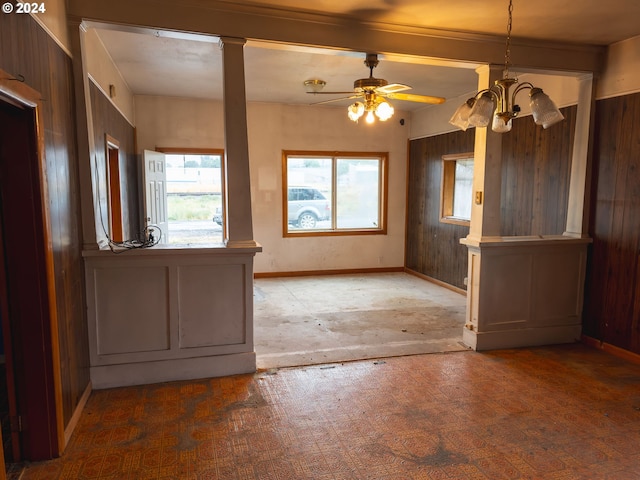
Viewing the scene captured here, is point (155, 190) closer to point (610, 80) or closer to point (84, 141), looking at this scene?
point (84, 141)

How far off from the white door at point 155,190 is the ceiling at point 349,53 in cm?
93

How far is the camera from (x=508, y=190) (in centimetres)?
507

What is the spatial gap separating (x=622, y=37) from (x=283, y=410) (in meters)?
A: 3.92

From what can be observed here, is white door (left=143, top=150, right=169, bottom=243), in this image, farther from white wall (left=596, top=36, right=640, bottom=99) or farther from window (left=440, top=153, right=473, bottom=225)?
white wall (left=596, top=36, right=640, bottom=99)

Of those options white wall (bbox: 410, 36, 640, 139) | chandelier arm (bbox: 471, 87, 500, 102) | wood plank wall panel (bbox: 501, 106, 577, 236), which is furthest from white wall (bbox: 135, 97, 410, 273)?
chandelier arm (bbox: 471, 87, 500, 102)

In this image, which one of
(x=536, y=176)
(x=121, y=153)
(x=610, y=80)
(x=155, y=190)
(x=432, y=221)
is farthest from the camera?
(x=432, y=221)

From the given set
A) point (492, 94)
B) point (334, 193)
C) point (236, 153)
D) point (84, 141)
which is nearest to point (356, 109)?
point (236, 153)

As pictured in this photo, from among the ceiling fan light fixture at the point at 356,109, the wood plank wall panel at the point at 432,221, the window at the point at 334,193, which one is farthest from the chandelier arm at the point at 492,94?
the window at the point at 334,193

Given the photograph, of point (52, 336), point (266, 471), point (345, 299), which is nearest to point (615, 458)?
point (266, 471)

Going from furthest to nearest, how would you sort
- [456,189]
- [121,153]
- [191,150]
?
[191,150], [456,189], [121,153]

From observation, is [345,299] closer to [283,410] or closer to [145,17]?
[283,410]

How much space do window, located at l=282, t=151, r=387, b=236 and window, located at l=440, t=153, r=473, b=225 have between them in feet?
3.94

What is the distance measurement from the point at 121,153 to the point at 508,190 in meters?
4.45

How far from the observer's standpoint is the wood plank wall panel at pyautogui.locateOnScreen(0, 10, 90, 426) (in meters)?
2.03
